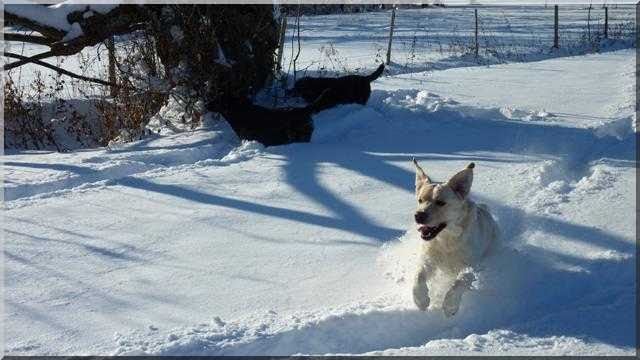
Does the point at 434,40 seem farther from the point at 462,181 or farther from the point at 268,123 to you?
the point at 462,181

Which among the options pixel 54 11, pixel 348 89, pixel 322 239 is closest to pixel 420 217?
pixel 322 239

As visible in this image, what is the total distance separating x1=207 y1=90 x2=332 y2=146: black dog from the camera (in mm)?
8148

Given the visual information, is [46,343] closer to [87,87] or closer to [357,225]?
[357,225]

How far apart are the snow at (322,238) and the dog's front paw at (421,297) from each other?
6cm

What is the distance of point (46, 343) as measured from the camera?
11.9ft

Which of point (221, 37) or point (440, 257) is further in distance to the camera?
point (221, 37)

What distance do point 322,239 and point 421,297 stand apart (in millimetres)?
1380

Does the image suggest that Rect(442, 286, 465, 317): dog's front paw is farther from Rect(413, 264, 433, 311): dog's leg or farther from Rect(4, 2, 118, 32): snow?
Rect(4, 2, 118, 32): snow

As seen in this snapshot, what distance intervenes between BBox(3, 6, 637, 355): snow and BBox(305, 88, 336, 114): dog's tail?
127mm

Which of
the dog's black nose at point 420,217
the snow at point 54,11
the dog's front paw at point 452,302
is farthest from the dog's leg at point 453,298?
the snow at point 54,11

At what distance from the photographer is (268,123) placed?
26.9ft

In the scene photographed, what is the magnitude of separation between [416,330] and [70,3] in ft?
22.8

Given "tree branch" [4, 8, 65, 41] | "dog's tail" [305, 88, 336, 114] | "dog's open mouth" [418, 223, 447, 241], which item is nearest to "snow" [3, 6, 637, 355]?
"dog's tail" [305, 88, 336, 114]

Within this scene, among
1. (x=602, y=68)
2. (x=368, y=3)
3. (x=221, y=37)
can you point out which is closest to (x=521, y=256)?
(x=221, y=37)
